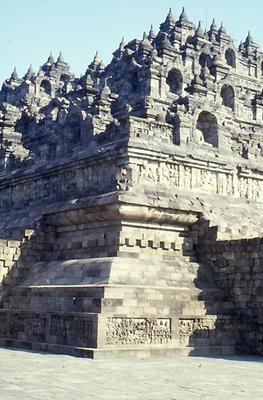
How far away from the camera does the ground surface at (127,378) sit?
39.9ft

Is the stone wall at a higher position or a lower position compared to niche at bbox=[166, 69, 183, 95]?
lower

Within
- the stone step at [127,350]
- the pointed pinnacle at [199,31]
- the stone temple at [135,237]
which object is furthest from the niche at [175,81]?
the stone step at [127,350]

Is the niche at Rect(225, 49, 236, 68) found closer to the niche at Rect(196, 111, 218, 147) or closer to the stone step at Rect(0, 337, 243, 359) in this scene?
the niche at Rect(196, 111, 218, 147)

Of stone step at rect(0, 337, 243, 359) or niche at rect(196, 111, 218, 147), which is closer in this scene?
stone step at rect(0, 337, 243, 359)

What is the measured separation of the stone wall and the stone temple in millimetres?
41

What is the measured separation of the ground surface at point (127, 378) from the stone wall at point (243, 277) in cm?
225

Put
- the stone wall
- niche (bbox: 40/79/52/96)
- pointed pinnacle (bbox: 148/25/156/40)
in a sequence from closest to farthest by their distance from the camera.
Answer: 1. the stone wall
2. pointed pinnacle (bbox: 148/25/156/40)
3. niche (bbox: 40/79/52/96)

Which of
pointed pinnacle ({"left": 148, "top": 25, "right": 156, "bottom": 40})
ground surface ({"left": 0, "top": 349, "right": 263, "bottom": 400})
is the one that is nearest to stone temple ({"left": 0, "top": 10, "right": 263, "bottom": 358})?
ground surface ({"left": 0, "top": 349, "right": 263, "bottom": 400})

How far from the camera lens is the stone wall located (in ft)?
68.2

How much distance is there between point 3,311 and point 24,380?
922 centimetres

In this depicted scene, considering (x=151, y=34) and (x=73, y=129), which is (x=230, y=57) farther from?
(x=73, y=129)

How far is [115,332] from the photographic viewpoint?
60.8 feet

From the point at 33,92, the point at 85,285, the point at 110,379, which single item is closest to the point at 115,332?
the point at 85,285

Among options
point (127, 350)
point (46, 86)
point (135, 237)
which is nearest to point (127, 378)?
point (127, 350)
